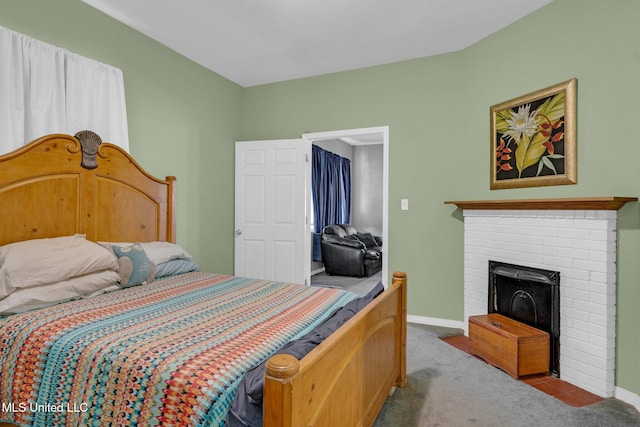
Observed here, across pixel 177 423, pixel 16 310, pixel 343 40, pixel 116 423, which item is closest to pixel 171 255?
pixel 16 310

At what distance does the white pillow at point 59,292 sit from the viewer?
1.67m

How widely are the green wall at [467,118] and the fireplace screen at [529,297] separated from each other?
1.20 ft

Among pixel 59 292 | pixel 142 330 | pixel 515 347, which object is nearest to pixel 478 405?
pixel 515 347

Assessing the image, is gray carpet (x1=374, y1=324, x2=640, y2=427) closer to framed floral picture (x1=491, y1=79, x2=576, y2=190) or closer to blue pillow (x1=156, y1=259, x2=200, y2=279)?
framed floral picture (x1=491, y1=79, x2=576, y2=190)

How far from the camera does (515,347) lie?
2363 millimetres

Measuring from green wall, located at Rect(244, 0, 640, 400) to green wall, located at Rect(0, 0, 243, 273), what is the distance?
0.61m

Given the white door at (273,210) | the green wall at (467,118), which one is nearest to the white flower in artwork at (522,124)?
the green wall at (467,118)

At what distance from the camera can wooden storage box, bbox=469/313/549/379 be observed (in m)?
2.38

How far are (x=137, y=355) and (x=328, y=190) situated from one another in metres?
5.53

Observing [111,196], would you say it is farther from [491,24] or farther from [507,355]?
[491,24]

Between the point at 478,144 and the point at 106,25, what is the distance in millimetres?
3370

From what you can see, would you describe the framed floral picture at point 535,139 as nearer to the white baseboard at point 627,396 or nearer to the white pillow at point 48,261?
the white baseboard at point 627,396

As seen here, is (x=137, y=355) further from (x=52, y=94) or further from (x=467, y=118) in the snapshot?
(x=467, y=118)

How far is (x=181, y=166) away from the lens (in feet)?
11.6
